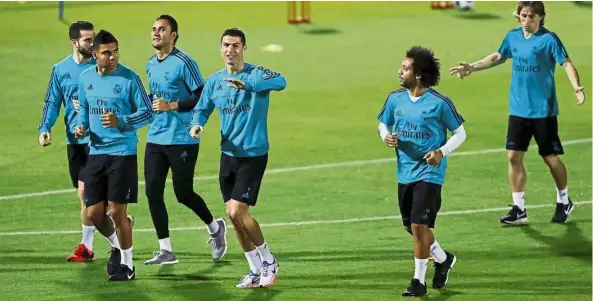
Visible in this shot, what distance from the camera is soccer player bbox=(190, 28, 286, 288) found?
1383 centimetres

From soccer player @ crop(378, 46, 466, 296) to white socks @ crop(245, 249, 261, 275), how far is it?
1.48 metres

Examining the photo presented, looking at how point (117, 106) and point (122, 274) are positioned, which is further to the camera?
point (122, 274)

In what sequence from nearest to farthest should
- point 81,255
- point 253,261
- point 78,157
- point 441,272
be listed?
point 441,272 → point 253,261 → point 81,255 → point 78,157

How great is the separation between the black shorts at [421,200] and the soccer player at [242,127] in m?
1.44

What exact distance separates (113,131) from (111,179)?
1.54 feet

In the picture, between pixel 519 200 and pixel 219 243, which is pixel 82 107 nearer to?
pixel 219 243

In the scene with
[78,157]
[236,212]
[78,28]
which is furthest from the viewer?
[78,157]

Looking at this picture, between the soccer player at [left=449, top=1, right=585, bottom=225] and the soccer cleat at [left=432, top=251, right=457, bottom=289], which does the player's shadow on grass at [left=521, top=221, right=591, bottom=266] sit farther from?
the soccer cleat at [left=432, top=251, right=457, bottom=289]

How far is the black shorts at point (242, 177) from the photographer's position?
13891 millimetres

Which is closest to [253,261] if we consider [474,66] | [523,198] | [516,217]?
[474,66]

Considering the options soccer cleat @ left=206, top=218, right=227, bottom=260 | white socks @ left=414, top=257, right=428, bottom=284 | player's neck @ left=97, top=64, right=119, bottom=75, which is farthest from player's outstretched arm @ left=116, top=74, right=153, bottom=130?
white socks @ left=414, top=257, right=428, bottom=284

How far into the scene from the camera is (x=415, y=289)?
44.8 feet

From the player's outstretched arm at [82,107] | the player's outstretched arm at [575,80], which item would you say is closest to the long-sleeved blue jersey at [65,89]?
the player's outstretched arm at [82,107]

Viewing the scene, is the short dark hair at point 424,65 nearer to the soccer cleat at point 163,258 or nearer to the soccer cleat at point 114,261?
the soccer cleat at point 163,258
